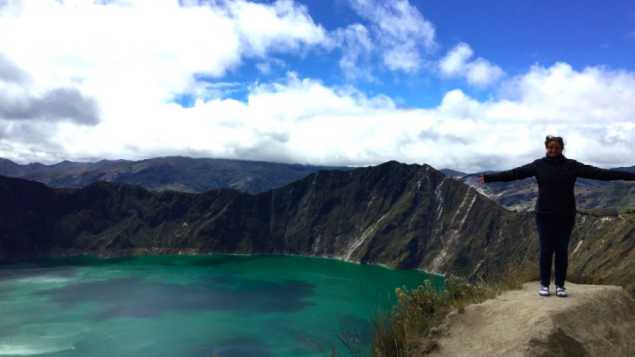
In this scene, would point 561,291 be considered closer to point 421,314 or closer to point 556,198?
point 556,198

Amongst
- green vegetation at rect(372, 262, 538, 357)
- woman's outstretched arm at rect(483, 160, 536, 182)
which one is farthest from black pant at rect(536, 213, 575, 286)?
green vegetation at rect(372, 262, 538, 357)

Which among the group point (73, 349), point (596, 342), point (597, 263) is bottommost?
point (73, 349)

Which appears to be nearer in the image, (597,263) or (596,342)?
(596,342)

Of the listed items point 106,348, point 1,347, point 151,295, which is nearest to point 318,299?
point 151,295

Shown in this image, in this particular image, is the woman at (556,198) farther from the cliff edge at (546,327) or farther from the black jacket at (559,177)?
the cliff edge at (546,327)

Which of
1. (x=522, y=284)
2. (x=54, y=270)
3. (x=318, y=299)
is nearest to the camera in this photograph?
(x=522, y=284)

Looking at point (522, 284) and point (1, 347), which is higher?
point (522, 284)

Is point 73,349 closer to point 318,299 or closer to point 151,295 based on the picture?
point 151,295
